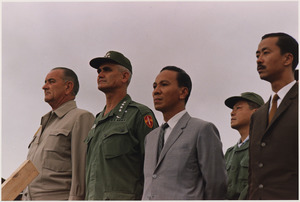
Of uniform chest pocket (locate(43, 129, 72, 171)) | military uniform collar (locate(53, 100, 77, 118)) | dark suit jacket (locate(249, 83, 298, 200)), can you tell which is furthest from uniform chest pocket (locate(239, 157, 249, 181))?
military uniform collar (locate(53, 100, 77, 118))

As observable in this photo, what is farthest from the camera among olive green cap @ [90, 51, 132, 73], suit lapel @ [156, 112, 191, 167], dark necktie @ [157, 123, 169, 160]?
olive green cap @ [90, 51, 132, 73]

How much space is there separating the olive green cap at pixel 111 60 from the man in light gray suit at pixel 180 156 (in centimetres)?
98

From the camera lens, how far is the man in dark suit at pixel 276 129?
4867 millimetres

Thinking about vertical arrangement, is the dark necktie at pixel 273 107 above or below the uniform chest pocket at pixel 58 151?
above

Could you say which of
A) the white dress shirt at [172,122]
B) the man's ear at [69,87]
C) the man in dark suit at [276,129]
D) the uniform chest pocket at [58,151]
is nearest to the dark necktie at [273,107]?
the man in dark suit at [276,129]

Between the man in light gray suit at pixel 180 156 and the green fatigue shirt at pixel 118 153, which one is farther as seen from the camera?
the green fatigue shirt at pixel 118 153

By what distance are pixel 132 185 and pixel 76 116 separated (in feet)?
4.44

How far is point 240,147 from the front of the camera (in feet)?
23.9

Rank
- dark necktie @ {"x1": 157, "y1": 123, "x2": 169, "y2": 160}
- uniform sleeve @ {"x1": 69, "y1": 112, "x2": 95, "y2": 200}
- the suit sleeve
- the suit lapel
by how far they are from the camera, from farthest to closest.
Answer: uniform sleeve @ {"x1": 69, "y1": 112, "x2": 95, "y2": 200} → the suit sleeve → dark necktie @ {"x1": 157, "y1": 123, "x2": 169, "y2": 160} → the suit lapel

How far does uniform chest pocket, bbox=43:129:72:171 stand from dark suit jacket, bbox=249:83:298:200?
239cm

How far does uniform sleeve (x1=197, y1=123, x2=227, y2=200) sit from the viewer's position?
5.38 meters

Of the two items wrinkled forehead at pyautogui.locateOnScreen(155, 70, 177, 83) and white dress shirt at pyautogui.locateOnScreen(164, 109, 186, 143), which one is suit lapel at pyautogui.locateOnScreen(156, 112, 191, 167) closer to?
white dress shirt at pyautogui.locateOnScreen(164, 109, 186, 143)

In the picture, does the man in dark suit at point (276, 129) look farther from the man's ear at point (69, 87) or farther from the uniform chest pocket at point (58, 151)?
the man's ear at point (69, 87)

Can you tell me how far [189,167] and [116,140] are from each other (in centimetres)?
107
